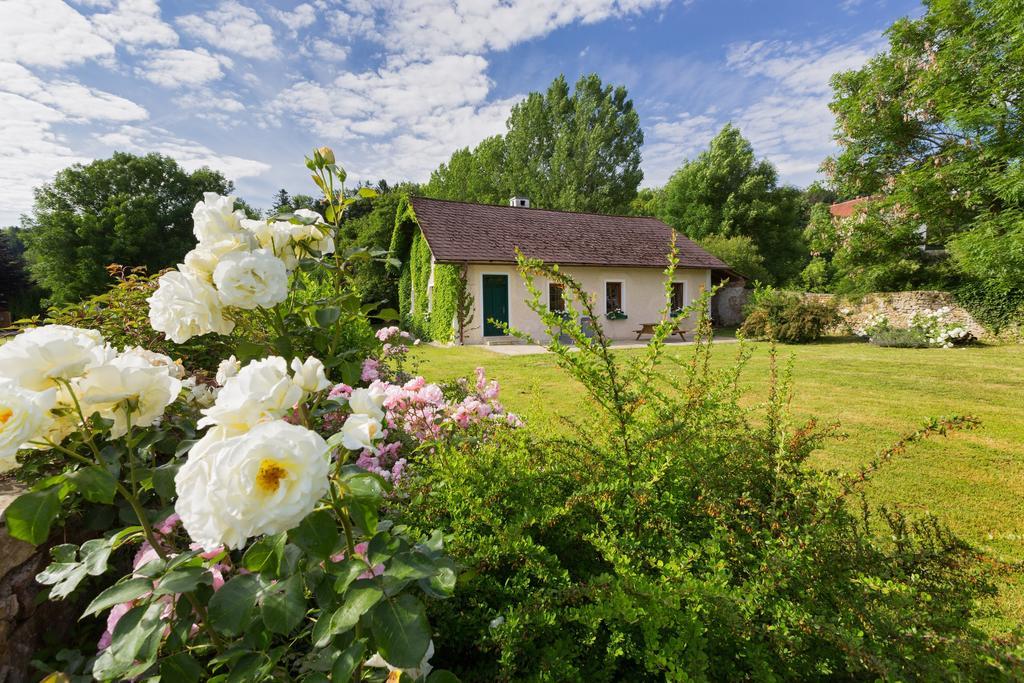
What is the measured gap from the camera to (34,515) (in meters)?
0.92

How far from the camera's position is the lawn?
117 inches

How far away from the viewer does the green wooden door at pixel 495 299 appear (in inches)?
591

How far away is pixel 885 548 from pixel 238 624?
2.18 metres

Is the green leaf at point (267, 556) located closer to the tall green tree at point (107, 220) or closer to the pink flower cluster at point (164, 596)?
the pink flower cluster at point (164, 596)

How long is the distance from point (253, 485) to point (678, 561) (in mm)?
1237

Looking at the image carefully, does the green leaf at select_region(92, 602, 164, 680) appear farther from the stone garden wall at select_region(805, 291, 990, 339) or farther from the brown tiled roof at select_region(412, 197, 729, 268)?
the stone garden wall at select_region(805, 291, 990, 339)

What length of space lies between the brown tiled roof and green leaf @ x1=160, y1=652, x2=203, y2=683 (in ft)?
44.8

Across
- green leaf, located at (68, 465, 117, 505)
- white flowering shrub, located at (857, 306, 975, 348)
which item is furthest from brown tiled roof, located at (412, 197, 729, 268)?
green leaf, located at (68, 465, 117, 505)

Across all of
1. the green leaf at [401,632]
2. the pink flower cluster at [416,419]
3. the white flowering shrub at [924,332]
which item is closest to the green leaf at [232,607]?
the green leaf at [401,632]

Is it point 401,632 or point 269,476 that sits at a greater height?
point 269,476

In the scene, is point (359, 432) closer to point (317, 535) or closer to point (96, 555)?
point (317, 535)

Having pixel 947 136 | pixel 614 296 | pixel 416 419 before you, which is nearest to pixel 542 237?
pixel 614 296

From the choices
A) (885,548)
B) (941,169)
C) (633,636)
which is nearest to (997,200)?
(941,169)

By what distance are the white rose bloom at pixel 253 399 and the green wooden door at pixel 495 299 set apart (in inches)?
553
